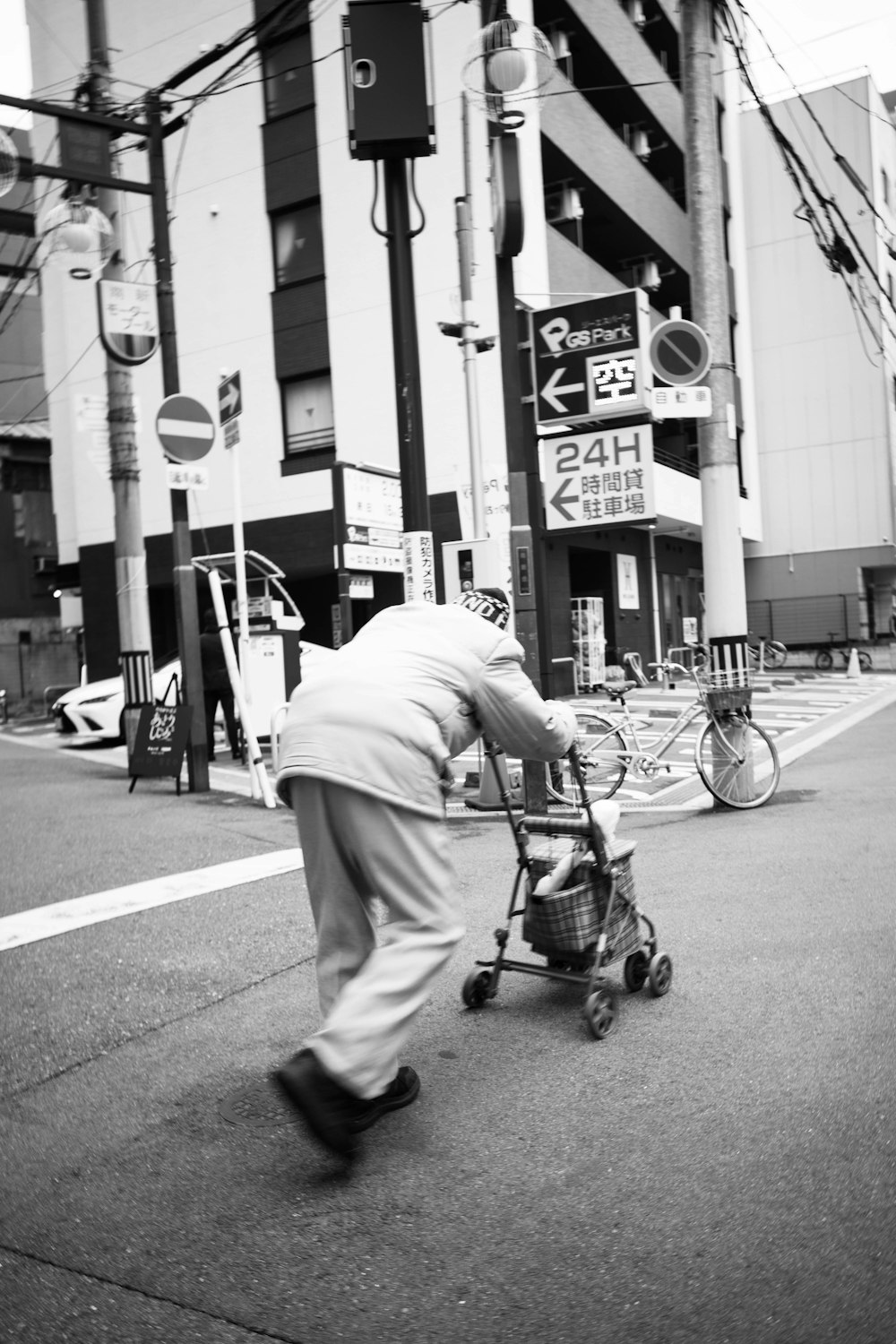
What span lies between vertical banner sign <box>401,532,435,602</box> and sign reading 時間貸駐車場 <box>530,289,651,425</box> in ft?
5.03

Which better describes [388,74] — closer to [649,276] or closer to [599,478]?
[599,478]

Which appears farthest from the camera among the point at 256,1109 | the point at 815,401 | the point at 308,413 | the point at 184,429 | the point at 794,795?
the point at 815,401

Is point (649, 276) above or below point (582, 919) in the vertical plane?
above

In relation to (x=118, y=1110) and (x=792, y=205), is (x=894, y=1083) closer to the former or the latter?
(x=118, y=1110)

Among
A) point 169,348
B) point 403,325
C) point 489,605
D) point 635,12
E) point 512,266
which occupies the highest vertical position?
point 635,12

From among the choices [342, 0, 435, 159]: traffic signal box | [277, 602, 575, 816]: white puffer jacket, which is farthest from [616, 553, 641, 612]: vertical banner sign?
[277, 602, 575, 816]: white puffer jacket

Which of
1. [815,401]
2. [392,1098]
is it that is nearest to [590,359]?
[392,1098]

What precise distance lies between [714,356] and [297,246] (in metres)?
14.4

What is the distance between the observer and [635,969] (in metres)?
4.21

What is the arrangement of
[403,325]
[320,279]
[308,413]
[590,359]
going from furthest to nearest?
[308,413] → [320,279] → [590,359] → [403,325]

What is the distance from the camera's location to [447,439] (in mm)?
19281

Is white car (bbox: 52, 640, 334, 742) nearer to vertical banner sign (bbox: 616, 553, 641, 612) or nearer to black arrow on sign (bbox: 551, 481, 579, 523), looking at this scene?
black arrow on sign (bbox: 551, 481, 579, 523)

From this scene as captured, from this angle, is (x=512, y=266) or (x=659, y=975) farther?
(x=512, y=266)

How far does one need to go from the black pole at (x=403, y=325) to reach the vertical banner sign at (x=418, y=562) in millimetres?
498
